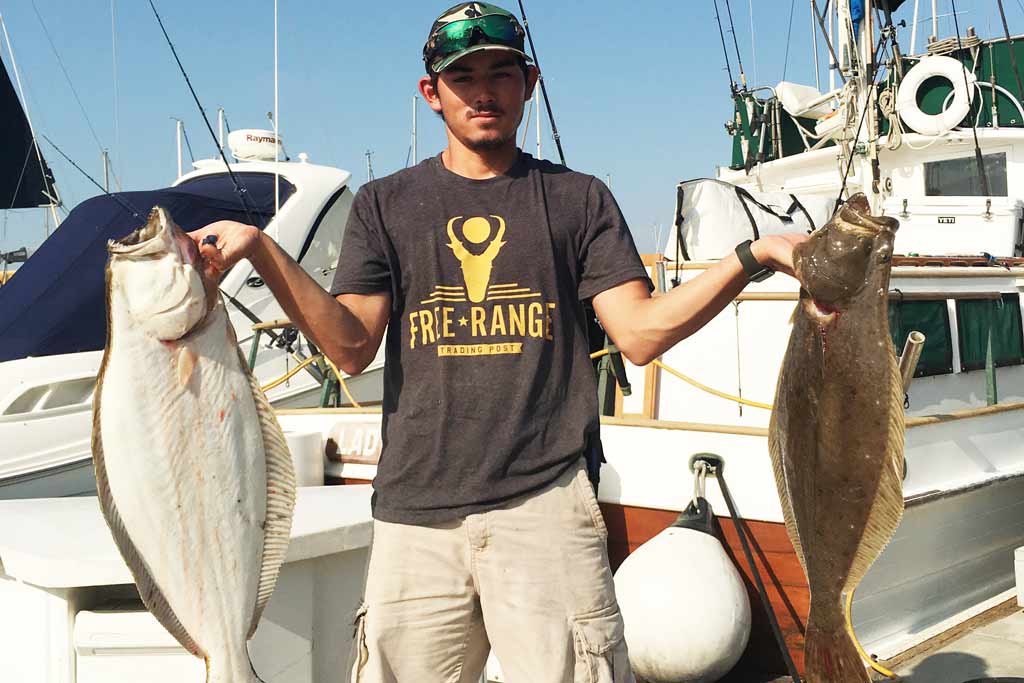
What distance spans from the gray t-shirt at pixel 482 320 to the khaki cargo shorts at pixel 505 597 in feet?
0.21

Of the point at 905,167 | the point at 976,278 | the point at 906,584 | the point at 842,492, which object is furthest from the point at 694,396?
the point at 905,167

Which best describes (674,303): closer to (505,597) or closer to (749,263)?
(749,263)

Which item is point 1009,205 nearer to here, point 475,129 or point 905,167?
point 905,167

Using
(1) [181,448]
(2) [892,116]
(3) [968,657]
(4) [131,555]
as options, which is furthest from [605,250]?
(2) [892,116]

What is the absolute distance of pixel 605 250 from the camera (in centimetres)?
240

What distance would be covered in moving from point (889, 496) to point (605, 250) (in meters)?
0.93

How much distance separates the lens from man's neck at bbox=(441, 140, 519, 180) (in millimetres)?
2475

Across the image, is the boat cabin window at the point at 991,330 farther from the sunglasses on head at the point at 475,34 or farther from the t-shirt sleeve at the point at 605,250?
the sunglasses on head at the point at 475,34

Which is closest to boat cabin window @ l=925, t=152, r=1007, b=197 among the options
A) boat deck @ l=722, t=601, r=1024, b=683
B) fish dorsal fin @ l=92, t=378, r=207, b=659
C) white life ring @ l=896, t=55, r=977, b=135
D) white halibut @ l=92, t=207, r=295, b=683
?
white life ring @ l=896, t=55, r=977, b=135

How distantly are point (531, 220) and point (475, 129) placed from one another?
10.8 inches

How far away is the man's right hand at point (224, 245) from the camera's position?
201 cm

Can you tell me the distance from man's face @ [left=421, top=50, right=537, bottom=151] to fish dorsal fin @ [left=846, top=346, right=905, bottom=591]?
1.11 meters

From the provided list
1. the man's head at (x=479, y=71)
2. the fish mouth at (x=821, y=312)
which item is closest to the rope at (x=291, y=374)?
the man's head at (x=479, y=71)

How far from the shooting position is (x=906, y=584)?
5750 millimetres
